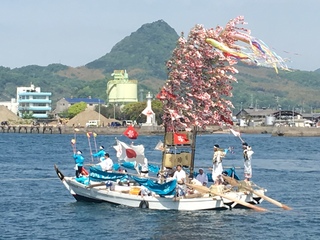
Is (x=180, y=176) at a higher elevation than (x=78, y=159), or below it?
below

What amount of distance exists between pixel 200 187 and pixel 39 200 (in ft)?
41.9

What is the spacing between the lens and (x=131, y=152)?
4900 cm

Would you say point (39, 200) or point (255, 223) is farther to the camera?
point (39, 200)

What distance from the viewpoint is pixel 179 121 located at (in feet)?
155

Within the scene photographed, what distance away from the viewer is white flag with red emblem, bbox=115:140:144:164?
160 feet

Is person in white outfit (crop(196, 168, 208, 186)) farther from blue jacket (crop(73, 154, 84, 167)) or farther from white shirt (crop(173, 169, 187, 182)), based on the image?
blue jacket (crop(73, 154, 84, 167))

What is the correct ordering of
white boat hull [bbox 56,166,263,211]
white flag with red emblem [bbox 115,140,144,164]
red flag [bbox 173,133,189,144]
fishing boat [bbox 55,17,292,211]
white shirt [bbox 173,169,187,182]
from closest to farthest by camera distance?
white boat hull [bbox 56,166,263,211] → white shirt [bbox 173,169,187,182] → fishing boat [bbox 55,17,292,211] → red flag [bbox 173,133,189,144] → white flag with red emblem [bbox 115,140,144,164]

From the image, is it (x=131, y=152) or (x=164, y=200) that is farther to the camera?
(x=131, y=152)

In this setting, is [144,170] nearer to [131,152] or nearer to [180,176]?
[131,152]

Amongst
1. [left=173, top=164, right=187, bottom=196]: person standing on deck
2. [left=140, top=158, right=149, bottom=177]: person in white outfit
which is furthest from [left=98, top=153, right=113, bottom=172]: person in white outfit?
[left=173, top=164, right=187, bottom=196]: person standing on deck

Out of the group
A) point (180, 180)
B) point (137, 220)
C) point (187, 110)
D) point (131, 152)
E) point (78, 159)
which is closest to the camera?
point (137, 220)

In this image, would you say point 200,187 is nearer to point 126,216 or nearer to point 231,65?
point 126,216

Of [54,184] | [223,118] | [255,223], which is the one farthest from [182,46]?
[54,184]

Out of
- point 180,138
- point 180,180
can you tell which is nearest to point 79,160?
point 180,138
